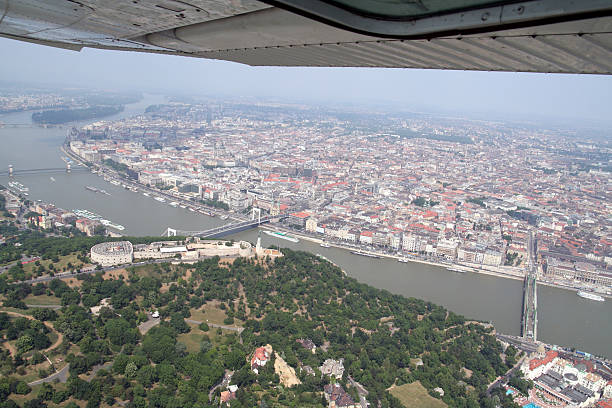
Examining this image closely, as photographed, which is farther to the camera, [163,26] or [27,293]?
[27,293]

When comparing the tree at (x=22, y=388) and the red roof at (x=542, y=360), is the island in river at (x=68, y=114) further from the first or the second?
the red roof at (x=542, y=360)

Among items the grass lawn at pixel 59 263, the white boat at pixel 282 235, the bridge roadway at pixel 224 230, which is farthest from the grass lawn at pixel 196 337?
the white boat at pixel 282 235

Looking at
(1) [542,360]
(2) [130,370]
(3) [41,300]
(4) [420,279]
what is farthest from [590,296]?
(3) [41,300]

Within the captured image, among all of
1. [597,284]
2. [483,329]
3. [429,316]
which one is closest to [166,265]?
[429,316]

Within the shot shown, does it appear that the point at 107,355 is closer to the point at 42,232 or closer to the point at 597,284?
the point at 42,232

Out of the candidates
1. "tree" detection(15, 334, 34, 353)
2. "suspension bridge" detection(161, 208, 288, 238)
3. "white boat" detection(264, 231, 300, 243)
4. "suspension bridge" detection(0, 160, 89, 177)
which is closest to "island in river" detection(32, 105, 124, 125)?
"suspension bridge" detection(0, 160, 89, 177)

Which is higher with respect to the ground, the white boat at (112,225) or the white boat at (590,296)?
the white boat at (590,296)

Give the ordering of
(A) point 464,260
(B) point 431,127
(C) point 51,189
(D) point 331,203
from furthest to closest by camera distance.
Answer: (B) point 431,127, (D) point 331,203, (C) point 51,189, (A) point 464,260
